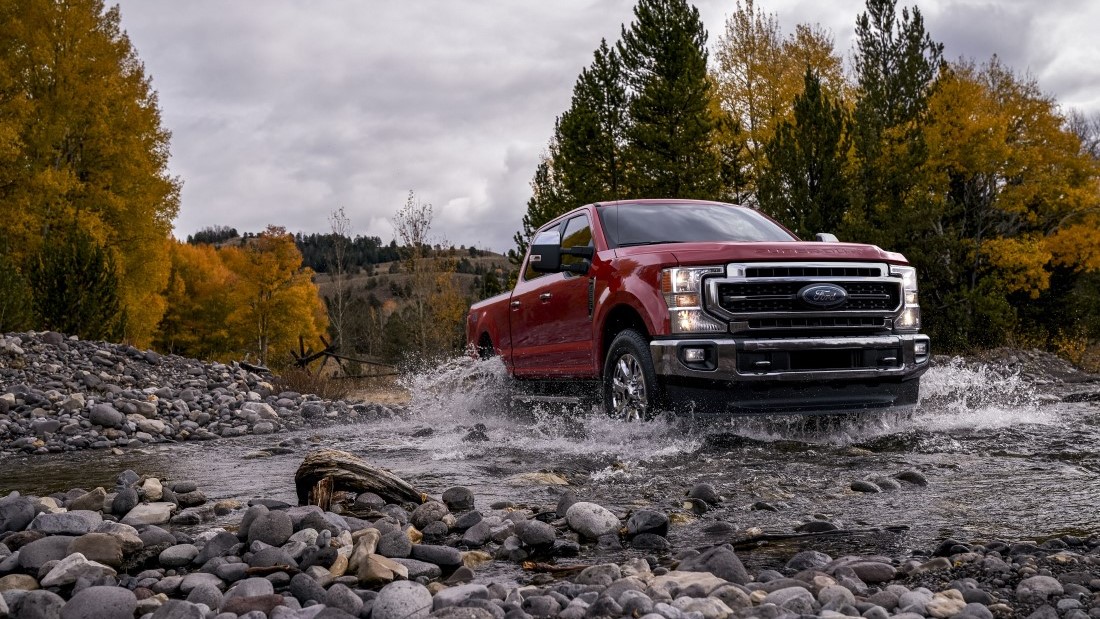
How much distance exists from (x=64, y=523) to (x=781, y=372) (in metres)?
4.03

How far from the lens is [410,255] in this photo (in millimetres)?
33500

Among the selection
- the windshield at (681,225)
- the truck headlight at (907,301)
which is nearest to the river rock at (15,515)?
the windshield at (681,225)

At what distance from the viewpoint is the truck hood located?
536cm

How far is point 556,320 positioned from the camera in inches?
282

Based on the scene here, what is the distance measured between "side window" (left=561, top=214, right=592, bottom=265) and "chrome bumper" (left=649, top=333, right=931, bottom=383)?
1.86m

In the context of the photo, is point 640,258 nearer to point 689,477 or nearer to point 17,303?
point 689,477

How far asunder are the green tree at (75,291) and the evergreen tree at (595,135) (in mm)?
12527

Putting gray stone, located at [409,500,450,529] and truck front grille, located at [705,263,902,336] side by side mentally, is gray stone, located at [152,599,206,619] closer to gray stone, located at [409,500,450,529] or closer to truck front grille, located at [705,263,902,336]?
gray stone, located at [409,500,450,529]

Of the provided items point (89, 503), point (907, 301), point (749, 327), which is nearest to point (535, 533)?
point (89, 503)

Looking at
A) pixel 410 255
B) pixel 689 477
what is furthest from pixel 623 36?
pixel 689 477

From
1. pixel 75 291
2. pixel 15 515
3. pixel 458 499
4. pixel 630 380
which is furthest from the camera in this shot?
pixel 75 291

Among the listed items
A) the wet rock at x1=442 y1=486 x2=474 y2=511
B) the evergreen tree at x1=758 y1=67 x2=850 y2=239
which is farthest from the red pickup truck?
the evergreen tree at x1=758 y1=67 x2=850 y2=239

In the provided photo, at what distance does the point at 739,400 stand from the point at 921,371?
1.53 metres

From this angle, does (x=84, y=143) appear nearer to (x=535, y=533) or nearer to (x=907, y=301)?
(x=907, y=301)
